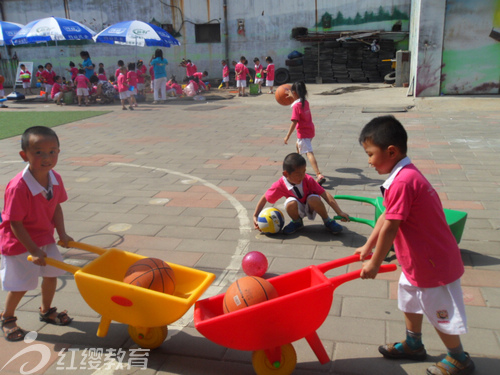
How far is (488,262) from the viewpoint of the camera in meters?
3.91

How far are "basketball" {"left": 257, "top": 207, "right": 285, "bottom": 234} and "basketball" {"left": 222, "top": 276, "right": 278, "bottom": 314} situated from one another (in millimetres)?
1906

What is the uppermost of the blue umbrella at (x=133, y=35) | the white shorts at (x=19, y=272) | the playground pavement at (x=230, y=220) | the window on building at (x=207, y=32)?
the window on building at (x=207, y=32)

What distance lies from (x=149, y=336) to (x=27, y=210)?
1.11 meters

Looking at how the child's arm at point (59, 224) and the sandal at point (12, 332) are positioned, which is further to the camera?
the child's arm at point (59, 224)

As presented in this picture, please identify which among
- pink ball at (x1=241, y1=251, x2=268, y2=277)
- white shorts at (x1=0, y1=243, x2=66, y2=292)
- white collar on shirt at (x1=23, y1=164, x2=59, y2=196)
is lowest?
pink ball at (x1=241, y1=251, x2=268, y2=277)

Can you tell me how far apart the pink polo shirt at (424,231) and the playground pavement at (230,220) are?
0.63 meters

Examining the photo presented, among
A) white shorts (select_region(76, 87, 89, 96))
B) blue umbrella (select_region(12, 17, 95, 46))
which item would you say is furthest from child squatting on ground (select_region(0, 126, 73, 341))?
blue umbrella (select_region(12, 17, 95, 46))

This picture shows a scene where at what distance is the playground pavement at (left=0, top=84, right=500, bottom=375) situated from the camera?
9.23 feet

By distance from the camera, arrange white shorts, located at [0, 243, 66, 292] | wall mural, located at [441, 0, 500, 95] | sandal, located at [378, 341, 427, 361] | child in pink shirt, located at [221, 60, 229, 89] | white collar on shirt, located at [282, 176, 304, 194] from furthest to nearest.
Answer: child in pink shirt, located at [221, 60, 229, 89] < wall mural, located at [441, 0, 500, 95] < white collar on shirt, located at [282, 176, 304, 194] < white shorts, located at [0, 243, 66, 292] < sandal, located at [378, 341, 427, 361]

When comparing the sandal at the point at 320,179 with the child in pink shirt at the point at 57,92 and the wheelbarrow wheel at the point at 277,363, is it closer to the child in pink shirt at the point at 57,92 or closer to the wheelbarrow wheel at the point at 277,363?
the wheelbarrow wheel at the point at 277,363

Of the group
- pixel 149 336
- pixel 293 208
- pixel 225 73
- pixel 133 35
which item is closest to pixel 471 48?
pixel 225 73

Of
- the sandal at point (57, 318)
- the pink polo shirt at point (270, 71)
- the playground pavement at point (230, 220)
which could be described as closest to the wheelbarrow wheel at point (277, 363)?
the playground pavement at point (230, 220)

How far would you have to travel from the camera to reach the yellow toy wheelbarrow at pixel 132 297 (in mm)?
2506

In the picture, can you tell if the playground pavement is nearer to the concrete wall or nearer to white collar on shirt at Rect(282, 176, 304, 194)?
white collar on shirt at Rect(282, 176, 304, 194)
